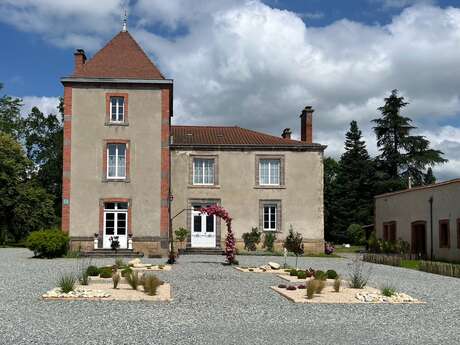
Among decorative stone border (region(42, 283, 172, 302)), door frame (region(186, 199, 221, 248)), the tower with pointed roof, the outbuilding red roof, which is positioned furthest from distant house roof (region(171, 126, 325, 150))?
decorative stone border (region(42, 283, 172, 302))

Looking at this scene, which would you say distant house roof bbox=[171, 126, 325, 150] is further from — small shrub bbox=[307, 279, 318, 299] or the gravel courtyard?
small shrub bbox=[307, 279, 318, 299]

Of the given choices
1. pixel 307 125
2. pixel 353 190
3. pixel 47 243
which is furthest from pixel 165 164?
pixel 353 190

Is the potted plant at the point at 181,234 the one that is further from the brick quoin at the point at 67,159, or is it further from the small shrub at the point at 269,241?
the brick quoin at the point at 67,159

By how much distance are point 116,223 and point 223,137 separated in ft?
27.0

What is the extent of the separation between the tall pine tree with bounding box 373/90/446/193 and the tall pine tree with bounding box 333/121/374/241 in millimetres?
2213

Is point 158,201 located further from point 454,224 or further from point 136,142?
point 454,224

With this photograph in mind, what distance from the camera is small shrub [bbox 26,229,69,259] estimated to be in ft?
78.1

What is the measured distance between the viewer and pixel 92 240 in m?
27.0

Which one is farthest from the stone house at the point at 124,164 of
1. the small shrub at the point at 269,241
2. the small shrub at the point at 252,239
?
the small shrub at the point at 269,241

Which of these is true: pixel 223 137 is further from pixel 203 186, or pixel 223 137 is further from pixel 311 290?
pixel 311 290

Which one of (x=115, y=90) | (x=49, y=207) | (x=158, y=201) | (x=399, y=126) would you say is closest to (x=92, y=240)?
(x=158, y=201)

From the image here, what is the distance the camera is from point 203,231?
30125 millimetres

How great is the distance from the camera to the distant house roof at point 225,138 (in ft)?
101

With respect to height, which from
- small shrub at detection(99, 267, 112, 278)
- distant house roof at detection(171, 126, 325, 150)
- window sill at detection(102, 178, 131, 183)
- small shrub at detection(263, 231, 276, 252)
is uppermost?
distant house roof at detection(171, 126, 325, 150)
